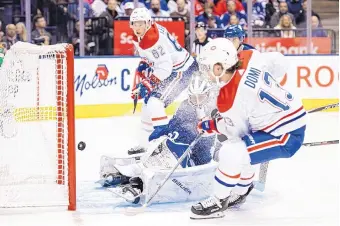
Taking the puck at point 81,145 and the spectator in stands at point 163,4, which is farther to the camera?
the spectator in stands at point 163,4

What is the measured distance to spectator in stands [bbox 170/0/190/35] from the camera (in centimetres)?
888

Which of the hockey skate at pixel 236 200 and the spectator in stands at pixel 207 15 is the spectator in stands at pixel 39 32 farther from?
the hockey skate at pixel 236 200

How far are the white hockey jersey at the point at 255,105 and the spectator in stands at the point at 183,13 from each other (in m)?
4.46

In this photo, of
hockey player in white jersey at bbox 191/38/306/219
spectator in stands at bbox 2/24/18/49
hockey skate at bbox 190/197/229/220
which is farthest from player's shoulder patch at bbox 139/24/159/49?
spectator in stands at bbox 2/24/18/49

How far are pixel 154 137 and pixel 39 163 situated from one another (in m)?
0.80

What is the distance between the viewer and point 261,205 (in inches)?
184

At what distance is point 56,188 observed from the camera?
4.65 metres

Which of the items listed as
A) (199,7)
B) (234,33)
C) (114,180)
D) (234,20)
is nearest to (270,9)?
(234,20)

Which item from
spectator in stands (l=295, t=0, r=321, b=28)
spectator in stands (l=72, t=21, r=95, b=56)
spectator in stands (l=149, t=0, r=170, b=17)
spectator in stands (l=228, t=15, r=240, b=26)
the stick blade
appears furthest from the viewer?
spectator in stands (l=295, t=0, r=321, b=28)

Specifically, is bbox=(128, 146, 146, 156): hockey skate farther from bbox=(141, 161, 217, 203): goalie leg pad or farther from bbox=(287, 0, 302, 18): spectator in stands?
bbox=(287, 0, 302, 18): spectator in stands

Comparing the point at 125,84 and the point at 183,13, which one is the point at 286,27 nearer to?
the point at 183,13

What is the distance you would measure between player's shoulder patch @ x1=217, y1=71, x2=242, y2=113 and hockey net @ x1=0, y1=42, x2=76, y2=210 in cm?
74

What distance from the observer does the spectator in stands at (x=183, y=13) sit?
29.1 ft

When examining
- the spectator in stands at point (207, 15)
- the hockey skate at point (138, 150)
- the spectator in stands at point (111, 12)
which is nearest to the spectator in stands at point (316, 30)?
the spectator in stands at point (207, 15)
